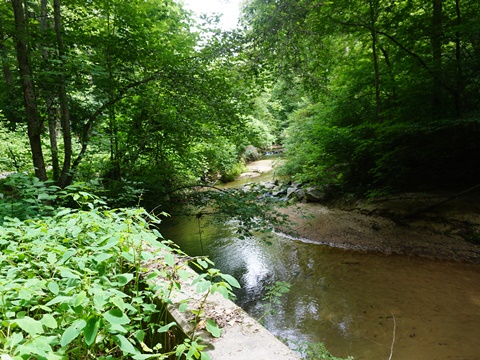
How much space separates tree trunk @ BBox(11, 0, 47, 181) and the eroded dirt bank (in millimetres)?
4159

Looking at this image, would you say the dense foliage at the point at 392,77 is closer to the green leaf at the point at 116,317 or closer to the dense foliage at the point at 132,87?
the dense foliage at the point at 132,87

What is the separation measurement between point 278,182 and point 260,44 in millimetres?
7994

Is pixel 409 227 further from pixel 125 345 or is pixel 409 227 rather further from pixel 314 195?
pixel 125 345

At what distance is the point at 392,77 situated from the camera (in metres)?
6.18

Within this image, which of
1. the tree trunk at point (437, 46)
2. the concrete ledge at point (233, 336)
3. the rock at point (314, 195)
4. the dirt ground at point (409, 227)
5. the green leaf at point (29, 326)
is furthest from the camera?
the rock at point (314, 195)

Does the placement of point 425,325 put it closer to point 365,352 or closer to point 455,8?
point 365,352

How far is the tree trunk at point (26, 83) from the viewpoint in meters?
3.27

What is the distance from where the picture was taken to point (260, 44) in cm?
466

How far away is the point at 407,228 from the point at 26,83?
7.37m

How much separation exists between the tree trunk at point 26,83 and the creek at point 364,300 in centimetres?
355

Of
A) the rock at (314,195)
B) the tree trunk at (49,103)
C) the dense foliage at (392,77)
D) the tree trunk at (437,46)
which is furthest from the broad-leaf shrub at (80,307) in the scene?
the rock at (314,195)

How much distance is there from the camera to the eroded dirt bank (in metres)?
4.75

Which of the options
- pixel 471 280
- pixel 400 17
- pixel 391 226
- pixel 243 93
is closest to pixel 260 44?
pixel 243 93

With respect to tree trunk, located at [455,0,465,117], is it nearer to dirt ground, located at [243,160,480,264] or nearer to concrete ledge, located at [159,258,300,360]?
dirt ground, located at [243,160,480,264]
